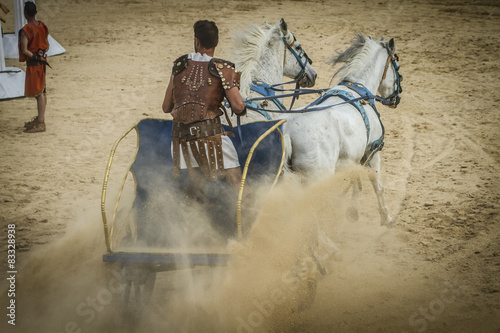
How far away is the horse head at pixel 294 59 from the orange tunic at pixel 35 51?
428 centimetres

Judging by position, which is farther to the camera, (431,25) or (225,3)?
(225,3)

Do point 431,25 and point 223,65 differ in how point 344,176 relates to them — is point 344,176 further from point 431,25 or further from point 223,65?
point 431,25

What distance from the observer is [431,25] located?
13547 millimetres

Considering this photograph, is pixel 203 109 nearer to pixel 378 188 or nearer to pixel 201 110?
pixel 201 110

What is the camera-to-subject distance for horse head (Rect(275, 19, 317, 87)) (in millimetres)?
5496

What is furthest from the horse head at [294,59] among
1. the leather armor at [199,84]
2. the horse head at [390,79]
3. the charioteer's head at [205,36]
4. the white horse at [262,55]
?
the leather armor at [199,84]

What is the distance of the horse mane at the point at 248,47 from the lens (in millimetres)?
5316

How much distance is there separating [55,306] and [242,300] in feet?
5.19

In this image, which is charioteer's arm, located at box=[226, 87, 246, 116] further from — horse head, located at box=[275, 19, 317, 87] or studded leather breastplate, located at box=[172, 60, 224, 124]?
horse head, located at box=[275, 19, 317, 87]

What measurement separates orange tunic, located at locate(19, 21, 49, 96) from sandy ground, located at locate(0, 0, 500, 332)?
28.6 inches

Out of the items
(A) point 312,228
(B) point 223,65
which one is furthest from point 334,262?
(B) point 223,65

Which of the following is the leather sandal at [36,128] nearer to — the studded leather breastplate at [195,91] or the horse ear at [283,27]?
the horse ear at [283,27]

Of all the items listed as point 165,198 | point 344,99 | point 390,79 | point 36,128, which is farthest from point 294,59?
point 36,128

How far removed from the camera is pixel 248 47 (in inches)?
212
